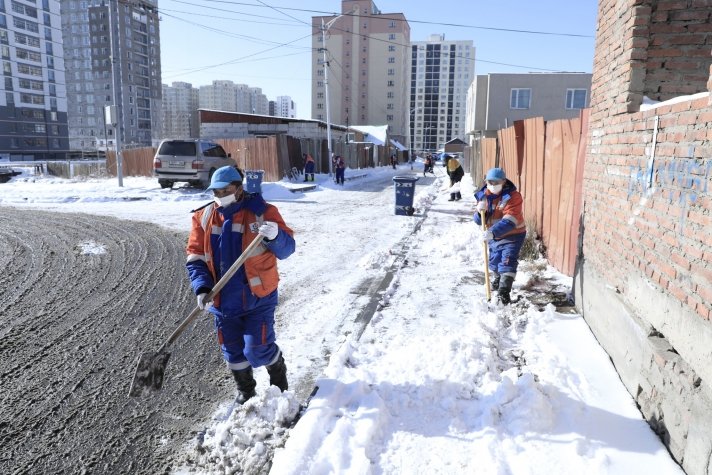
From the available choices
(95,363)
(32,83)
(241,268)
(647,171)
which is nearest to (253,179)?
(95,363)

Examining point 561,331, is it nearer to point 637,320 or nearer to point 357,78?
point 637,320

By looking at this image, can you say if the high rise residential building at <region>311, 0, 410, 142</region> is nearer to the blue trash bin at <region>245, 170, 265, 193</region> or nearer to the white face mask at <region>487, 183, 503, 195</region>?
the blue trash bin at <region>245, 170, 265, 193</region>

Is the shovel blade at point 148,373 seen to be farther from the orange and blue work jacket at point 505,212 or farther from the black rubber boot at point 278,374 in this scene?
the orange and blue work jacket at point 505,212

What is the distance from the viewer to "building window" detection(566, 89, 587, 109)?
3919cm

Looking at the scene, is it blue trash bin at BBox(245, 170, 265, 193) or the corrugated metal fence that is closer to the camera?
the corrugated metal fence

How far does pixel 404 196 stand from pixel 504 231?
284 inches

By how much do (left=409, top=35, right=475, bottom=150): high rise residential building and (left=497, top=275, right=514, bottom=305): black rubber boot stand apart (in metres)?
147

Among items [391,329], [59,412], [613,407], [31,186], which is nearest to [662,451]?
[613,407]

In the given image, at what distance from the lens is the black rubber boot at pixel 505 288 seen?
5496 millimetres

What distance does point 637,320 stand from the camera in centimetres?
349

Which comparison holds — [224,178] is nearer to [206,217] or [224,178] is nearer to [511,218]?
[206,217]

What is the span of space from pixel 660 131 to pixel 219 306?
3.27m

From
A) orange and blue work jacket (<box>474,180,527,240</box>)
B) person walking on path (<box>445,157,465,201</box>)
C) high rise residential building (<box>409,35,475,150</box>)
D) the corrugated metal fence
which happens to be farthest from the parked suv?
high rise residential building (<box>409,35,475,150</box>)

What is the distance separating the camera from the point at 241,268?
324cm
